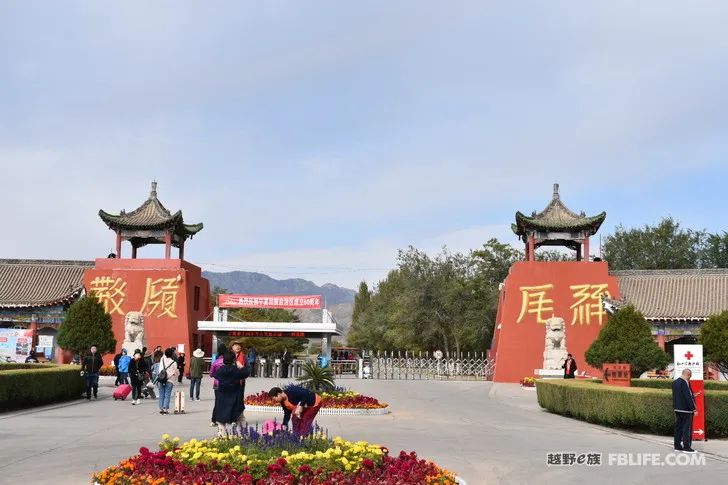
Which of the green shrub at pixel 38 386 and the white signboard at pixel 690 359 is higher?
the white signboard at pixel 690 359

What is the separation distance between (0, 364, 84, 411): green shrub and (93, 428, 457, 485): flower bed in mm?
8954

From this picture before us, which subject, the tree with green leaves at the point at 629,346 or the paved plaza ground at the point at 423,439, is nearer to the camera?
the paved plaza ground at the point at 423,439

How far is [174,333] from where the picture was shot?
3231 centimetres

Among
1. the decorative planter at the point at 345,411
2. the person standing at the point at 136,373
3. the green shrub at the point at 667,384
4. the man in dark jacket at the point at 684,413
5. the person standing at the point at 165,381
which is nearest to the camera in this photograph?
the man in dark jacket at the point at 684,413

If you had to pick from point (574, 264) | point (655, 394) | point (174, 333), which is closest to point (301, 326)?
point (174, 333)

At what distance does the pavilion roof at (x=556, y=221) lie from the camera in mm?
32344

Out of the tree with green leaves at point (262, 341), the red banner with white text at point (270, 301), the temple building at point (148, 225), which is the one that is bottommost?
the tree with green leaves at point (262, 341)

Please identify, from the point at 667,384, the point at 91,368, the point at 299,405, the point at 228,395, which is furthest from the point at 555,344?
the point at 299,405

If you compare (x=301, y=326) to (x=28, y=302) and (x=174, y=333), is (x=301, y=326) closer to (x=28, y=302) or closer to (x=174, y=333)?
(x=174, y=333)

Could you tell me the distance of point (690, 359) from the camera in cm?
1206

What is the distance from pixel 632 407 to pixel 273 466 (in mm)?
8502

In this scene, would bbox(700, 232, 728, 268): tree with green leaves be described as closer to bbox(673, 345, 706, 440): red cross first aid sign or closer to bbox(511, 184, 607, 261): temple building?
bbox(511, 184, 607, 261): temple building

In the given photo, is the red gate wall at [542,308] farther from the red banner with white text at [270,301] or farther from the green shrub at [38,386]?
the green shrub at [38,386]

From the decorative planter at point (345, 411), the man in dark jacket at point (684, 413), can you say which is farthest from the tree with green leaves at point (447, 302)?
the man in dark jacket at point (684, 413)
